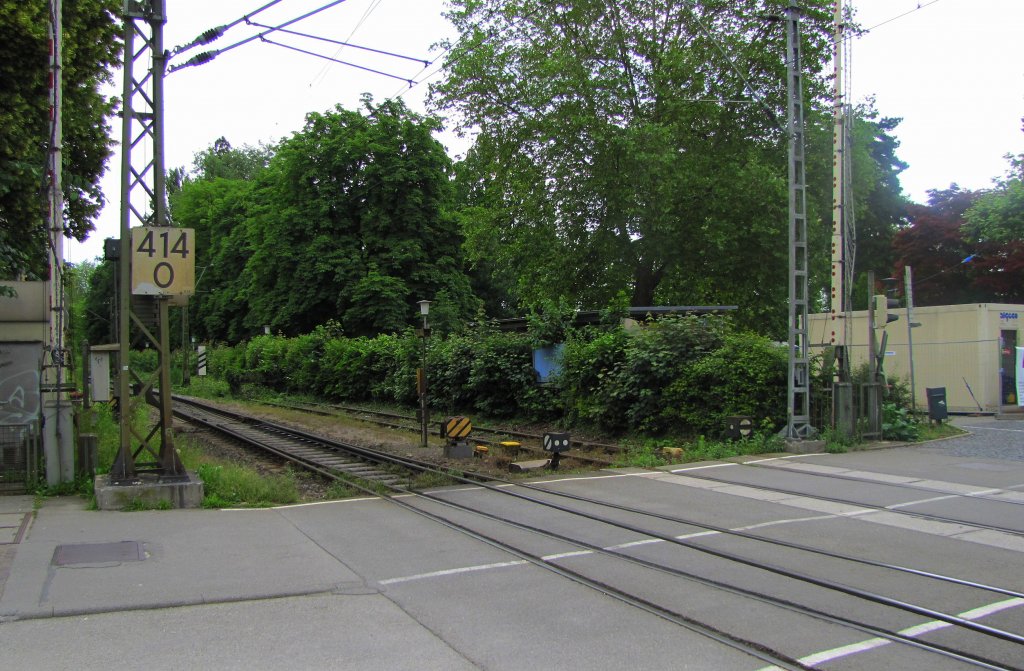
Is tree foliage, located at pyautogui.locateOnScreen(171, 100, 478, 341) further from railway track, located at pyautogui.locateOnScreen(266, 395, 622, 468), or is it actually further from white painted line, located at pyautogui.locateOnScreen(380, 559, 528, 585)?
white painted line, located at pyautogui.locateOnScreen(380, 559, 528, 585)

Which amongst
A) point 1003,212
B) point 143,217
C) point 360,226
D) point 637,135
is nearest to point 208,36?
point 143,217

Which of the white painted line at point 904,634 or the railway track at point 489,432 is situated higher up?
the white painted line at point 904,634

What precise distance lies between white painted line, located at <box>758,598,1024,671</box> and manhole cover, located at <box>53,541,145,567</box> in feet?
19.1

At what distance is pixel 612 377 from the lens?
1931 cm

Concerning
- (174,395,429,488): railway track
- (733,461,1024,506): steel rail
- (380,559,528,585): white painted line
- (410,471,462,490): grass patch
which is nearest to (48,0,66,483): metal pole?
(174,395,429,488): railway track

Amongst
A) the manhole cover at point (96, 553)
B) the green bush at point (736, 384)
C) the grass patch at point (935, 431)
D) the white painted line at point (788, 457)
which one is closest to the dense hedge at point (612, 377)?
the green bush at point (736, 384)

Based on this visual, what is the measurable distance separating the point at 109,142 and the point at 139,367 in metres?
49.9

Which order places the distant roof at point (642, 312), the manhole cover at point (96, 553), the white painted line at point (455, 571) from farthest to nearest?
the distant roof at point (642, 312), the manhole cover at point (96, 553), the white painted line at point (455, 571)

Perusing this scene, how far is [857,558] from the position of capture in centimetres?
733

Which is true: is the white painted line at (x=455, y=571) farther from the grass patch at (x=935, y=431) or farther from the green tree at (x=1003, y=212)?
the green tree at (x=1003, y=212)

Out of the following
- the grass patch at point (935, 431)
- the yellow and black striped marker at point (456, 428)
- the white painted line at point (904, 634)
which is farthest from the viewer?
the grass patch at point (935, 431)

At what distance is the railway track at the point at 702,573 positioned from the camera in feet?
17.0

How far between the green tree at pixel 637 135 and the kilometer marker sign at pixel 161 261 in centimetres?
1551

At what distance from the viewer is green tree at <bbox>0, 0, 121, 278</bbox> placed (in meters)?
15.6
